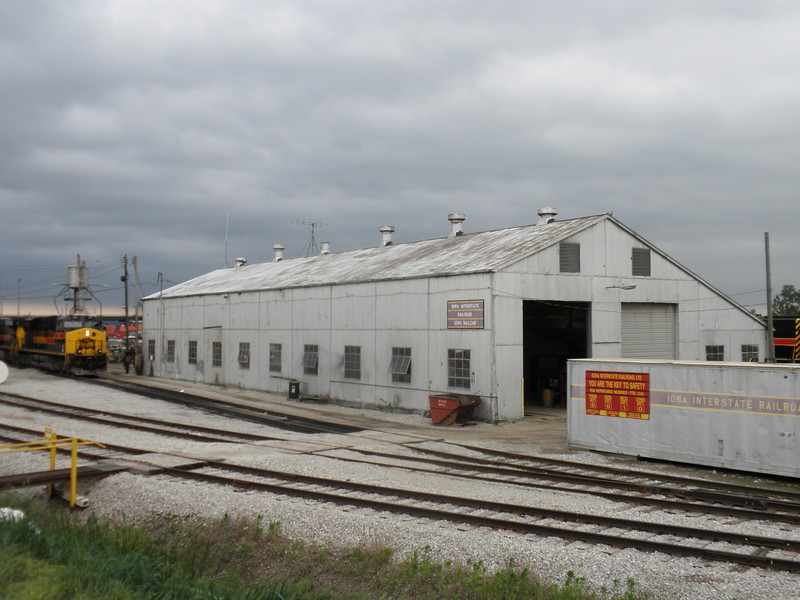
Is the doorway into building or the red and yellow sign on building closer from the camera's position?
the red and yellow sign on building

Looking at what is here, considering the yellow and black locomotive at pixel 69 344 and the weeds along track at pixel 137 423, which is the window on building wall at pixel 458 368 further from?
the yellow and black locomotive at pixel 69 344

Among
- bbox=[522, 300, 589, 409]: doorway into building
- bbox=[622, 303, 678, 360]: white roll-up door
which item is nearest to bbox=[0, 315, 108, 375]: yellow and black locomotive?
bbox=[522, 300, 589, 409]: doorway into building

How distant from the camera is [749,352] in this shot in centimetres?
3212

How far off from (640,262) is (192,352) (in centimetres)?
2820

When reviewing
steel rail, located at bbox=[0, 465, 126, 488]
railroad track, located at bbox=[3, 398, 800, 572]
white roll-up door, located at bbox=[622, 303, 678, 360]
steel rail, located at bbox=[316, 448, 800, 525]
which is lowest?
steel rail, located at bbox=[316, 448, 800, 525]

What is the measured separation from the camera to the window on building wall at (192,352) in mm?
42125

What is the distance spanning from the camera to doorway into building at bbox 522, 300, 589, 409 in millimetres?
30469

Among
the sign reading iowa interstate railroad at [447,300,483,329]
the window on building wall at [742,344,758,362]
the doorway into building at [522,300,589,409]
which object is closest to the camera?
the sign reading iowa interstate railroad at [447,300,483,329]

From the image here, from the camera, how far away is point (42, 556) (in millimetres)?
8547

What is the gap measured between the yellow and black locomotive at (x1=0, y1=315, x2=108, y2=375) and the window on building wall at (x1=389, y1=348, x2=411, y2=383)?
2239cm

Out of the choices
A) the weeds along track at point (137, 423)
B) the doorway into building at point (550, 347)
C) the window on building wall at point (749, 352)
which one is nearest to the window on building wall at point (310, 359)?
the weeds along track at point (137, 423)

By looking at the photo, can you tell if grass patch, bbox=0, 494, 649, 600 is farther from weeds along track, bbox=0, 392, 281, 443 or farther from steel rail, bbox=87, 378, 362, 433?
steel rail, bbox=87, 378, 362, 433

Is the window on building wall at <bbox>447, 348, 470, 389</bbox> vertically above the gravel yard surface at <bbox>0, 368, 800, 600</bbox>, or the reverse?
the window on building wall at <bbox>447, 348, 470, 389</bbox>

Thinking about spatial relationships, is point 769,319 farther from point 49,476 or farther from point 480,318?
point 49,476
